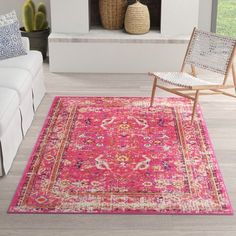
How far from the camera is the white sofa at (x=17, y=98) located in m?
3.97

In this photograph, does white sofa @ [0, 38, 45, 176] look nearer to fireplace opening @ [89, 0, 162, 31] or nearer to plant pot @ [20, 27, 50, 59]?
plant pot @ [20, 27, 50, 59]

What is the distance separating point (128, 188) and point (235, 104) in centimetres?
204

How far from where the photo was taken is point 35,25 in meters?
6.62

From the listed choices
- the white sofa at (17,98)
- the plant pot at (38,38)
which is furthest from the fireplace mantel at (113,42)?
the white sofa at (17,98)

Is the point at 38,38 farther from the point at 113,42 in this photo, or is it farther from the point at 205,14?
the point at 205,14

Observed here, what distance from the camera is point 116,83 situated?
19.7 feet

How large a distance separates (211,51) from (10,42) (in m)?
1.88

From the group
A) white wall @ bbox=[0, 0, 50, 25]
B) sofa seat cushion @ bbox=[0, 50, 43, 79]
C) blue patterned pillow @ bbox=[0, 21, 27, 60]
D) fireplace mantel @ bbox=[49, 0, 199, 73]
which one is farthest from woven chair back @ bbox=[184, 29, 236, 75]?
white wall @ bbox=[0, 0, 50, 25]

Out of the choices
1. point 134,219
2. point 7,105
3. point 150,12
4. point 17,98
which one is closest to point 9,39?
point 17,98

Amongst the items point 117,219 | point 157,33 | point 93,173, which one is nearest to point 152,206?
point 117,219

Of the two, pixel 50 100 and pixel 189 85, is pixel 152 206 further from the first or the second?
pixel 50 100

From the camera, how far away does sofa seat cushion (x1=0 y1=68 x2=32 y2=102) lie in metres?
4.45

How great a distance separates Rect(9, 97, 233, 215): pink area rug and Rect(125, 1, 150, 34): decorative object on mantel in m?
1.24

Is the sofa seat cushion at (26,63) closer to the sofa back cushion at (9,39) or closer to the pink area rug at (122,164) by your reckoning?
the sofa back cushion at (9,39)
